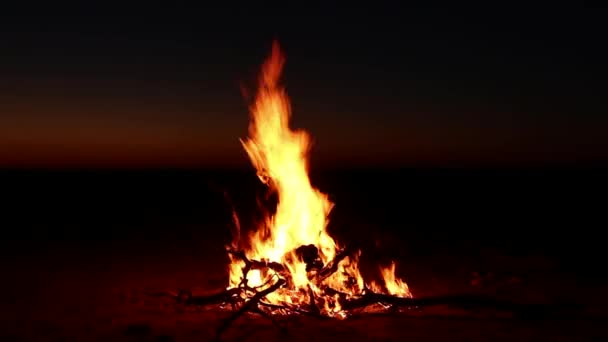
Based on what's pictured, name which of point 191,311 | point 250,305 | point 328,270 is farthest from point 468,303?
point 191,311

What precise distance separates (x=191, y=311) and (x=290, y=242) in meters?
1.67

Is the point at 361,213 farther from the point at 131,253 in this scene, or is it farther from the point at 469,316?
the point at 469,316

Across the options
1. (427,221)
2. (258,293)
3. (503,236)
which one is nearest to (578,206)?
(427,221)

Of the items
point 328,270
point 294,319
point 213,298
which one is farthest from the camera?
point 328,270

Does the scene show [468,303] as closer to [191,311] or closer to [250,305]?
[250,305]

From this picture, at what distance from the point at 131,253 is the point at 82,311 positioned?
19.1ft

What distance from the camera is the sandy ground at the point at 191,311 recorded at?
712 cm

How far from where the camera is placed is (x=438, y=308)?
8.23 metres

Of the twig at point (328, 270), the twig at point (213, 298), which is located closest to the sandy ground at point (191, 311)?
the twig at point (213, 298)

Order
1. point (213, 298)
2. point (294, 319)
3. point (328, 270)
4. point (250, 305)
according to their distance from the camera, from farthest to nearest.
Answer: point (328, 270) → point (213, 298) → point (294, 319) → point (250, 305)

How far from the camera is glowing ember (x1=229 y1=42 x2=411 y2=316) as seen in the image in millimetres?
8195

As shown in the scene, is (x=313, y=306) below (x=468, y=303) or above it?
above

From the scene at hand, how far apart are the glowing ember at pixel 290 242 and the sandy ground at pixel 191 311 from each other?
560mm

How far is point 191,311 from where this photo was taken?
8148 mm
